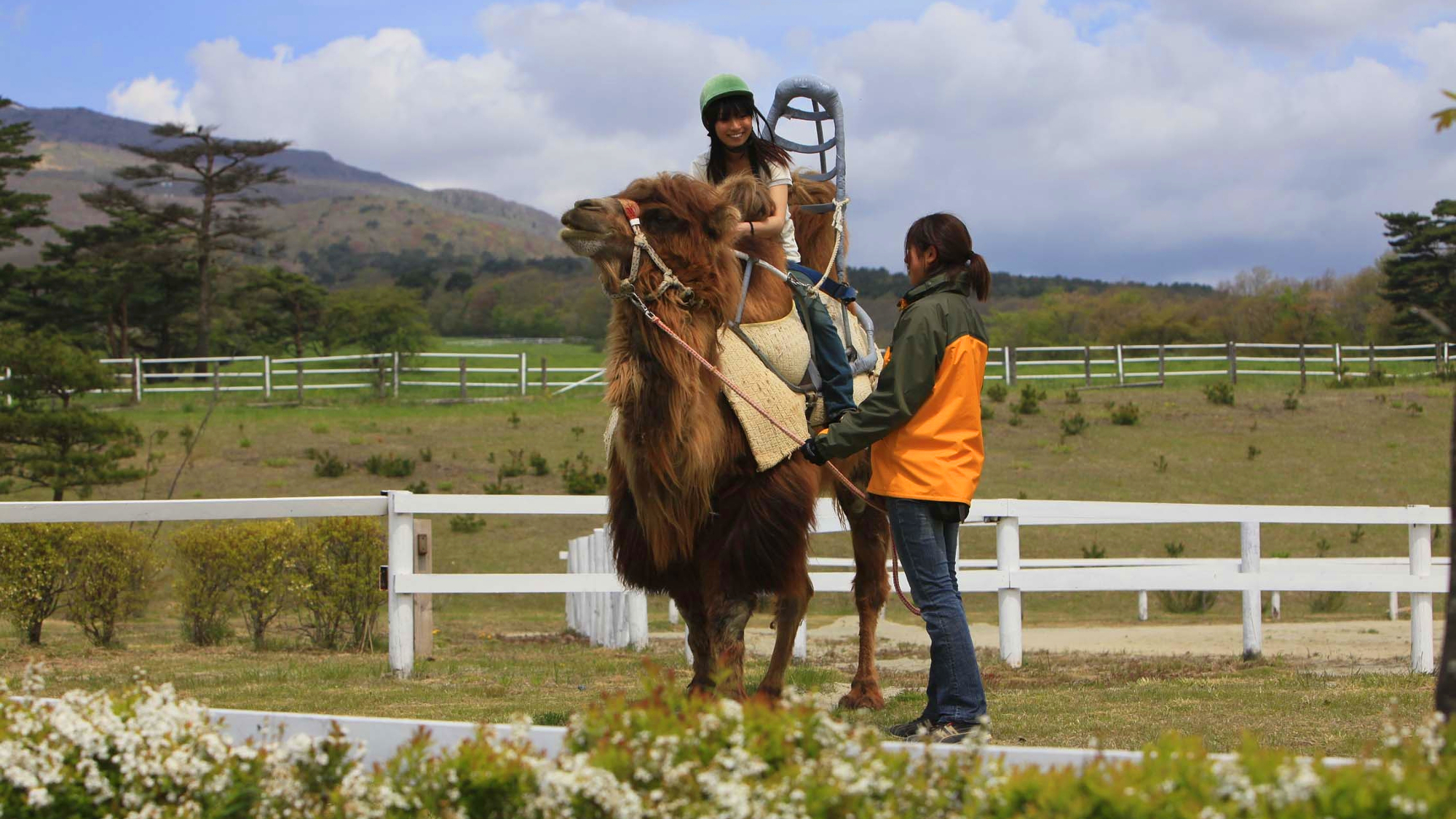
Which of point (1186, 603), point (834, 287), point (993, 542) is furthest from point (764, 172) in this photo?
point (993, 542)

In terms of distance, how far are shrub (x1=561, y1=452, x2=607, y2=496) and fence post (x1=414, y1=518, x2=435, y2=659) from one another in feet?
42.7

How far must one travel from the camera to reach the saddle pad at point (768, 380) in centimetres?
561

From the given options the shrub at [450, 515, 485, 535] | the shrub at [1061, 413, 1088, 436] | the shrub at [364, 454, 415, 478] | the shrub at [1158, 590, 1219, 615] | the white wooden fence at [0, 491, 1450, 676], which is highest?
the shrub at [1061, 413, 1088, 436]

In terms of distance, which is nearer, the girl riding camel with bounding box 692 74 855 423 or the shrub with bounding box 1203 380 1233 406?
the girl riding camel with bounding box 692 74 855 423

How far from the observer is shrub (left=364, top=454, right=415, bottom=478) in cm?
2592

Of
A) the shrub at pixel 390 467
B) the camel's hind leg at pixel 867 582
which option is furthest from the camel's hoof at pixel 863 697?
the shrub at pixel 390 467

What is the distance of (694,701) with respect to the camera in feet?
10.4

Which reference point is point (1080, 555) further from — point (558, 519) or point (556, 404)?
point (556, 404)

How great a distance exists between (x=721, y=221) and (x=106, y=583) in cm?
759

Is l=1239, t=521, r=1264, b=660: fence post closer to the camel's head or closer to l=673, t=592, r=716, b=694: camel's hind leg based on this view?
l=673, t=592, r=716, b=694: camel's hind leg

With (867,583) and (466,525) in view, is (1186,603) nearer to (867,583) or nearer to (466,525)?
(867,583)

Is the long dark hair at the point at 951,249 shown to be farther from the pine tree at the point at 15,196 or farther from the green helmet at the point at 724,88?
the pine tree at the point at 15,196

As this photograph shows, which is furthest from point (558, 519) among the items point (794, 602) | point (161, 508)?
point (794, 602)

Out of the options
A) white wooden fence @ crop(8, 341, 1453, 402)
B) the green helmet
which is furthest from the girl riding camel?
white wooden fence @ crop(8, 341, 1453, 402)
